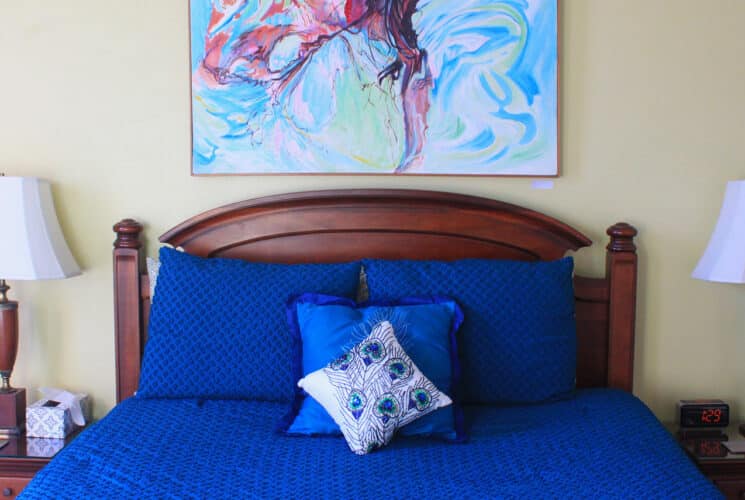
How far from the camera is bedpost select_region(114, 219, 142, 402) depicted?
215 centimetres

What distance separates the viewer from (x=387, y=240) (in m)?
2.15

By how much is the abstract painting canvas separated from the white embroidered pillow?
2.60 ft

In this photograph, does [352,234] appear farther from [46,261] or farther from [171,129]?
[46,261]

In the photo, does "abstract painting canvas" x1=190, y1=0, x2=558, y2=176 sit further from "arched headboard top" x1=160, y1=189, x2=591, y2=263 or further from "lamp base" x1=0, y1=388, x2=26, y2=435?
"lamp base" x1=0, y1=388, x2=26, y2=435

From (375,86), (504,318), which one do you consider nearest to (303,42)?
(375,86)

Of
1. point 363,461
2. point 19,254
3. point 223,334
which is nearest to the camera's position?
point 363,461

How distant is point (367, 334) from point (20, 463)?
1154 millimetres

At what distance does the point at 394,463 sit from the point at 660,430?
2.55ft

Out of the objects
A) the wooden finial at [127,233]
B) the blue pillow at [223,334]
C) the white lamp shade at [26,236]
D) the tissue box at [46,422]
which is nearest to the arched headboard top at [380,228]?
the wooden finial at [127,233]

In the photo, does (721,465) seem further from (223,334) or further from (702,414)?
(223,334)

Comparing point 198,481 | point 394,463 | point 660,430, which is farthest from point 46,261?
point 660,430

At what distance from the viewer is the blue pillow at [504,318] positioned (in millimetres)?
1844

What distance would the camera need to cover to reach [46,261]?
202 centimetres

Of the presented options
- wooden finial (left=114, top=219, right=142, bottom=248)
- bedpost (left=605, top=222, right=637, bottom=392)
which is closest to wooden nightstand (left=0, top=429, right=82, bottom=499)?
wooden finial (left=114, top=219, right=142, bottom=248)
